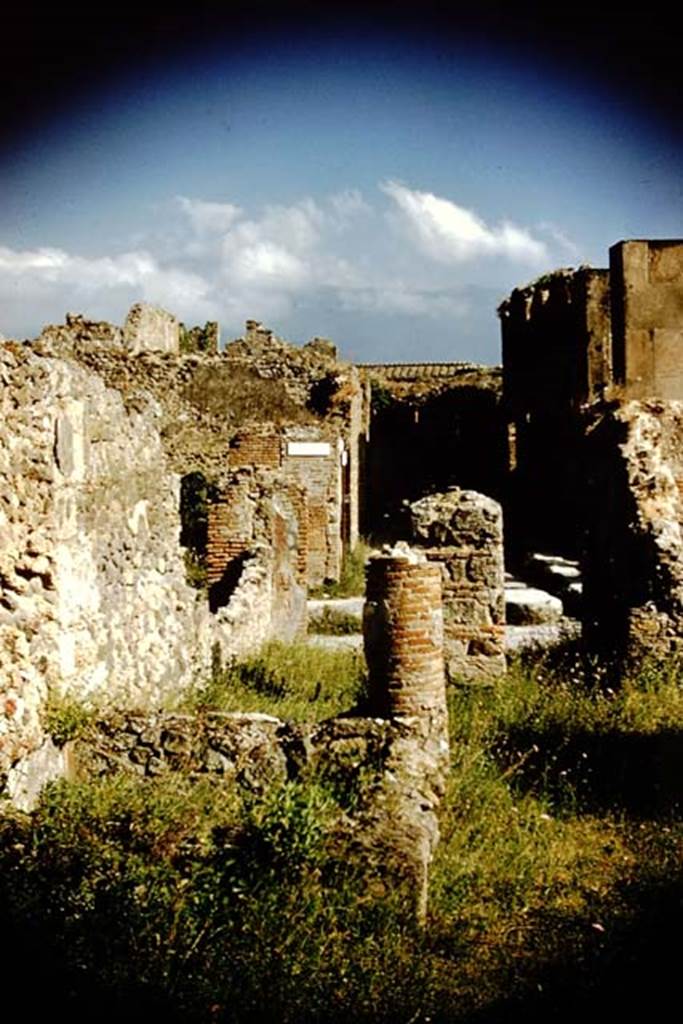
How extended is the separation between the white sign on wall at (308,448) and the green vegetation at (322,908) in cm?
1187

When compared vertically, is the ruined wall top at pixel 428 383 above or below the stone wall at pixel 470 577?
above

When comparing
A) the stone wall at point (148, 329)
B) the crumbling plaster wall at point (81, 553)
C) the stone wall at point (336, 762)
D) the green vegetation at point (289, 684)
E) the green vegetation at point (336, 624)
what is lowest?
the green vegetation at point (336, 624)

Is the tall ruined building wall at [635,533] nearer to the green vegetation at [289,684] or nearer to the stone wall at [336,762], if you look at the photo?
the green vegetation at [289,684]

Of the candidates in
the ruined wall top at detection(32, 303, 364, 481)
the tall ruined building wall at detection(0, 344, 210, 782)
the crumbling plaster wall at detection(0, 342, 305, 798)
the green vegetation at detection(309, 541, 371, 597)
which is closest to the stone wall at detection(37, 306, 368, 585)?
the ruined wall top at detection(32, 303, 364, 481)

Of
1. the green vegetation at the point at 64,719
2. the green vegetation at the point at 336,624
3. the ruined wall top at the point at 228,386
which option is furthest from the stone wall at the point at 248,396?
the green vegetation at the point at 64,719

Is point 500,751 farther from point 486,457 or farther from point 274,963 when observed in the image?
point 486,457

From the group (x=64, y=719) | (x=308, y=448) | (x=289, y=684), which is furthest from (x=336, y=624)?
(x=64, y=719)

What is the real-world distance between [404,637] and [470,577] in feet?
8.50

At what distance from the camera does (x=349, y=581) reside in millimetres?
16703

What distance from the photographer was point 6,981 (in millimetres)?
2912

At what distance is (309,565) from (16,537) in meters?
12.0

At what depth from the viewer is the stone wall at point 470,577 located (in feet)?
28.3

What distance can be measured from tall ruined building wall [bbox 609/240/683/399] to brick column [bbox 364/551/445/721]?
9230 millimetres

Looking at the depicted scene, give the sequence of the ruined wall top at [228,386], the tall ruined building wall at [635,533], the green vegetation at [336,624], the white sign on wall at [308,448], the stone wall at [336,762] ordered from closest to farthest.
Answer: the stone wall at [336,762], the tall ruined building wall at [635,533], the green vegetation at [336,624], the white sign on wall at [308,448], the ruined wall top at [228,386]
